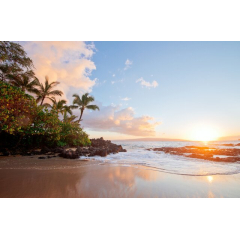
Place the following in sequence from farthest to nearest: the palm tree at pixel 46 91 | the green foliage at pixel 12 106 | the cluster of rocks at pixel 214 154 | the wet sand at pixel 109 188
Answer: the palm tree at pixel 46 91
the cluster of rocks at pixel 214 154
the green foliage at pixel 12 106
the wet sand at pixel 109 188

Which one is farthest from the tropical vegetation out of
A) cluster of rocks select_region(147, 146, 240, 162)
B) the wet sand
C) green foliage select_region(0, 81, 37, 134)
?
cluster of rocks select_region(147, 146, 240, 162)

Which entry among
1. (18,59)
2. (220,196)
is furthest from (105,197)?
(18,59)

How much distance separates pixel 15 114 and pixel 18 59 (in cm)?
369

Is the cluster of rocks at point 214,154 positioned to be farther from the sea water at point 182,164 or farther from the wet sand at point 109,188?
the wet sand at point 109,188

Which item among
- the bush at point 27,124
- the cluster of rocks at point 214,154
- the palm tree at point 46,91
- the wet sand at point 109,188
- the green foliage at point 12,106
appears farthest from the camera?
the palm tree at point 46,91

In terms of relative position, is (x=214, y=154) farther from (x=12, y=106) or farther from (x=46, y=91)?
(x=46, y=91)

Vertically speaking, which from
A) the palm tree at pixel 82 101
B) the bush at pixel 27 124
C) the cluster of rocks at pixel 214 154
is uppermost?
the palm tree at pixel 82 101

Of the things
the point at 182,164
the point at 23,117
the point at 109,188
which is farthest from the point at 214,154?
the point at 23,117

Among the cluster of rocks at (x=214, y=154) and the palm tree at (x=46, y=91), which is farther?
the palm tree at (x=46, y=91)

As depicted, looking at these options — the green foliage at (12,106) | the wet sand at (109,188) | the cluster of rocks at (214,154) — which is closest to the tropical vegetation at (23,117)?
the green foliage at (12,106)

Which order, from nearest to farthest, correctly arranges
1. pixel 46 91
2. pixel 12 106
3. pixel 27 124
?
pixel 12 106 → pixel 27 124 → pixel 46 91

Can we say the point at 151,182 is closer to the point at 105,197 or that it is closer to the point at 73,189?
the point at 105,197

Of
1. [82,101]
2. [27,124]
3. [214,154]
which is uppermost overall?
[82,101]

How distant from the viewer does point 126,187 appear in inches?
152
